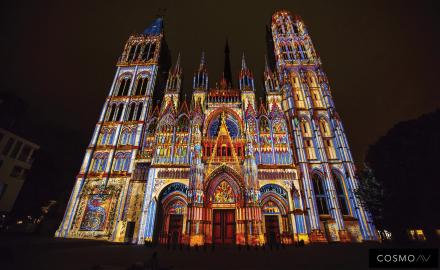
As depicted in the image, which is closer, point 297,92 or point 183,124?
point 183,124

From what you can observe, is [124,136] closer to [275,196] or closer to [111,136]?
[111,136]

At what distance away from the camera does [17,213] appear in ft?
76.7

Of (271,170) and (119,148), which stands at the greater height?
(119,148)

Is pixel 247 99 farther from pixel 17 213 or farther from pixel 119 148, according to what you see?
pixel 17 213

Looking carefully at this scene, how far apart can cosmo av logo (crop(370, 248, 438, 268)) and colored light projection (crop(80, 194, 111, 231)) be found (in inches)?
938

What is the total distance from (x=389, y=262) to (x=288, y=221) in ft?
43.5

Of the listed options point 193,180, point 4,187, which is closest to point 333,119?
point 193,180

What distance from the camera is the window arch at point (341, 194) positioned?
22125 mm

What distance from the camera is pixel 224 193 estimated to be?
72.6 ft

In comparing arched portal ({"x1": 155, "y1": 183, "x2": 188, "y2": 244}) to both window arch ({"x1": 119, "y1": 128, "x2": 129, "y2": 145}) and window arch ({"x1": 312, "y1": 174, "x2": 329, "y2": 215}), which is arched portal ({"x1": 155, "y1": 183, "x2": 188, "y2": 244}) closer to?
window arch ({"x1": 119, "y1": 128, "x2": 129, "y2": 145})

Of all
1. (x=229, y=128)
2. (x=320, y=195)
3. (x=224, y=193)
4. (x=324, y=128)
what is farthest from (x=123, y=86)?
(x=320, y=195)

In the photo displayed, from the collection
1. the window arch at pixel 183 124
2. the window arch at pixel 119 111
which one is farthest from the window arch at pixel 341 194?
the window arch at pixel 119 111

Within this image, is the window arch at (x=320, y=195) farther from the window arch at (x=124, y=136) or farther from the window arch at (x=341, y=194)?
the window arch at (x=124, y=136)

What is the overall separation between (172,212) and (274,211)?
11689mm
